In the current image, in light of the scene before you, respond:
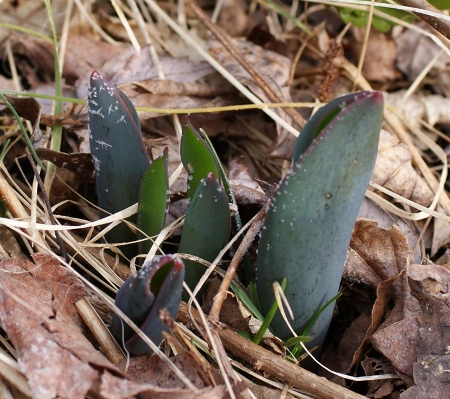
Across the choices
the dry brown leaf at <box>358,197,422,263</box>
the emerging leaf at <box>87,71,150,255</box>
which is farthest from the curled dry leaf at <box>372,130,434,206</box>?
the emerging leaf at <box>87,71,150,255</box>

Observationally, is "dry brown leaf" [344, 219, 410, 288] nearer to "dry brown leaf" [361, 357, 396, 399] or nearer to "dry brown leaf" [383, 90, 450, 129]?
"dry brown leaf" [361, 357, 396, 399]

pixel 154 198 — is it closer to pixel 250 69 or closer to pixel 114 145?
pixel 114 145

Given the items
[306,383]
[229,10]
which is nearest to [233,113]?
[229,10]

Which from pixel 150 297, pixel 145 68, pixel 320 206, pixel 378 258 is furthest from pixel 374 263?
pixel 145 68

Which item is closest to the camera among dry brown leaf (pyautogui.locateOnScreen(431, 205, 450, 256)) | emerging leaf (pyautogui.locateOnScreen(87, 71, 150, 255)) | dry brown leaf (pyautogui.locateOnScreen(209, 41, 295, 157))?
emerging leaf (pyautogui.locateOnScreen(87, 71, 150, 255))

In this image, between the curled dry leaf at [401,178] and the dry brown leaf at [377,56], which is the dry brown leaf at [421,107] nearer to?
the dry brown leaf at [377,56]

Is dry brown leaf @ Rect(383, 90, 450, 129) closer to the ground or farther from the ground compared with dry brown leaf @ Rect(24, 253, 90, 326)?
farther from the ground
